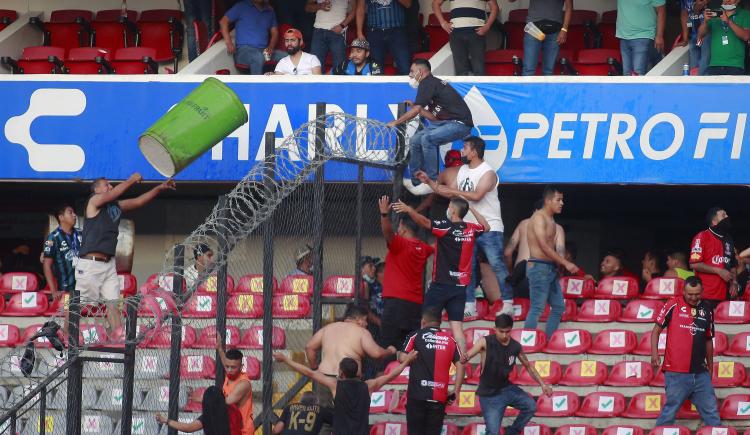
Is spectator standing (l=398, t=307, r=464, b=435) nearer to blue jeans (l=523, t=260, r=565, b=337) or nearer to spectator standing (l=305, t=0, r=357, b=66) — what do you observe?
blue jeans (l=523, t=260, r=565, b=337)

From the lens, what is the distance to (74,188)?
1772cm

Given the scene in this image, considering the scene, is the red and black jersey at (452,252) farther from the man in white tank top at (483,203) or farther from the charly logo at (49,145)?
the charly logo at (49,145)

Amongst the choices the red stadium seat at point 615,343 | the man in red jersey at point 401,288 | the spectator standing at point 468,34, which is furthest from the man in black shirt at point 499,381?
the spectator standing at point 468,34

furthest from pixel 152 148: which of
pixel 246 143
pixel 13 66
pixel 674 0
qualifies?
pixel 674 0

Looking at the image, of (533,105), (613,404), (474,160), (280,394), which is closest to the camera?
(280,394)

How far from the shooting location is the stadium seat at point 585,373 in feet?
43.3

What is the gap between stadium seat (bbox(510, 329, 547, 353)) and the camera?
43.9ft

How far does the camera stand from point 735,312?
549 inches

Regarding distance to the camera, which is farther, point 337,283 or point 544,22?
point 544,22

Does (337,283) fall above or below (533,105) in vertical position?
below

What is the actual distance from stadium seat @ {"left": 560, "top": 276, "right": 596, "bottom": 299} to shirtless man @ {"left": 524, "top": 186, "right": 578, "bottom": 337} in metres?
0.79

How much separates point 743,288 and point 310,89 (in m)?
5.06

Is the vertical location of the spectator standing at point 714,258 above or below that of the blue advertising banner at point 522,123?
below

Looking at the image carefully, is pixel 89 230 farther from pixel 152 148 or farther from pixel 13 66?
pixel 13 66
